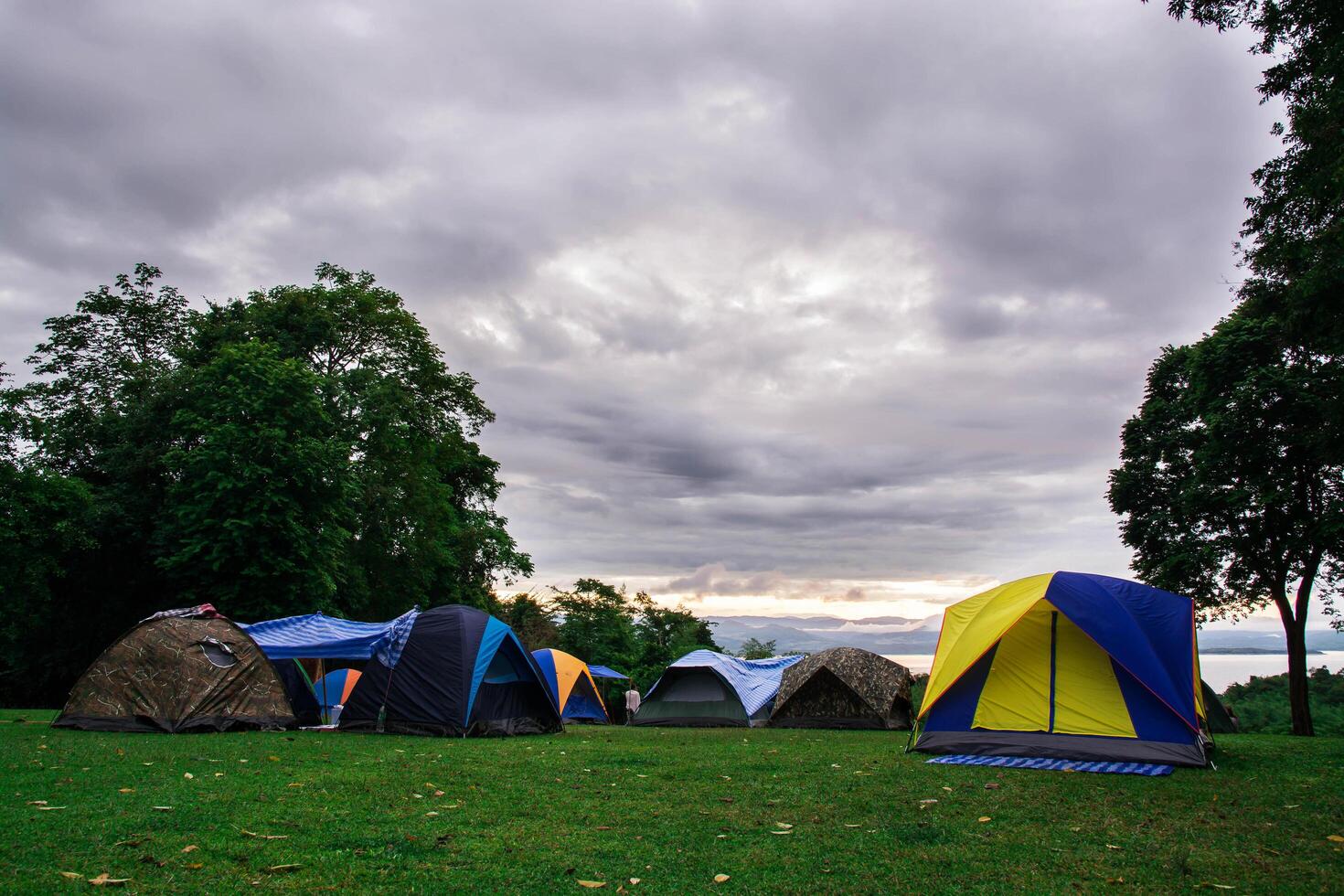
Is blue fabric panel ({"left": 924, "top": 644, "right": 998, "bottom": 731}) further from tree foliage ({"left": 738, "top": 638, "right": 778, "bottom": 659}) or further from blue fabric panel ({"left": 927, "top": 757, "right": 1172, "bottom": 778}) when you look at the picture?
tree foliage ({"left": 738, "top": 638, "right": 778, "bottom": 659})

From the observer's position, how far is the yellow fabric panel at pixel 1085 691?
10445 mm

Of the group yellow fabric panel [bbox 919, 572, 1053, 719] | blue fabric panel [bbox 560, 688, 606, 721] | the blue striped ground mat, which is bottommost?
blue fabric panel [bbox 560, 688, 606, 721]

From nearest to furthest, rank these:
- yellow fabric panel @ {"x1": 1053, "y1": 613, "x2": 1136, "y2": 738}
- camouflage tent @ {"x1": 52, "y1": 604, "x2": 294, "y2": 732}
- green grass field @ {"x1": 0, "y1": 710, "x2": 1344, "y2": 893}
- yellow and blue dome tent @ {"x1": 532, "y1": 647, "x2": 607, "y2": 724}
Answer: green grass field @ {"x1": 0, "y1": 710, "x2": 1344, "y2": 893}, yellow fabric panel @ {"x1": 1053, "y1": 613, "x2": 1136, "y2": 738}, camouflage tent @ {"x1": 52, "y1": 604, "x2": 294, "y2": 732}, yellow and blue dome tent @ {"x1": 532, "y1": 647, "x2": 607, "y2": 724}

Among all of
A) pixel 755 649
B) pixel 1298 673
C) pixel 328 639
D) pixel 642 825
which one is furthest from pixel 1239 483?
pixel 755 649

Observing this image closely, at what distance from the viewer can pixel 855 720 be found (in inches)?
841

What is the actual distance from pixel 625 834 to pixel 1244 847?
4504mm

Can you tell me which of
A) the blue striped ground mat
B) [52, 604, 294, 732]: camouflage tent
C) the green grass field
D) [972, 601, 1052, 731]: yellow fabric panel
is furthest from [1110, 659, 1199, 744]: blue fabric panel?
[52, 604, 294, 732]: camouflage tent

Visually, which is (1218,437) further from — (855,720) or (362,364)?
(362,364)

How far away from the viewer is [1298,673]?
866 inches

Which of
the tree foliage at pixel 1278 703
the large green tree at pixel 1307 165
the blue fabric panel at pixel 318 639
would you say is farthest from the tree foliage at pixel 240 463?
the tree foliage at pixel 1278 703

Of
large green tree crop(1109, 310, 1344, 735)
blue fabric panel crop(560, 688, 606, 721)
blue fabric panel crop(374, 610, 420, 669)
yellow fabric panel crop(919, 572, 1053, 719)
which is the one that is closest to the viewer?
yellow fabric panel crop(919, 572, 1053, 719)

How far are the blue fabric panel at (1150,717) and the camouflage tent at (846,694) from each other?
1147cm

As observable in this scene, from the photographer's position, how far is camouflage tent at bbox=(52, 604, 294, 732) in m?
13.4

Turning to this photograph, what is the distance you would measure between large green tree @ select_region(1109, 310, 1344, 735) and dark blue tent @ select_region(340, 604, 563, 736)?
1815 centimetres
